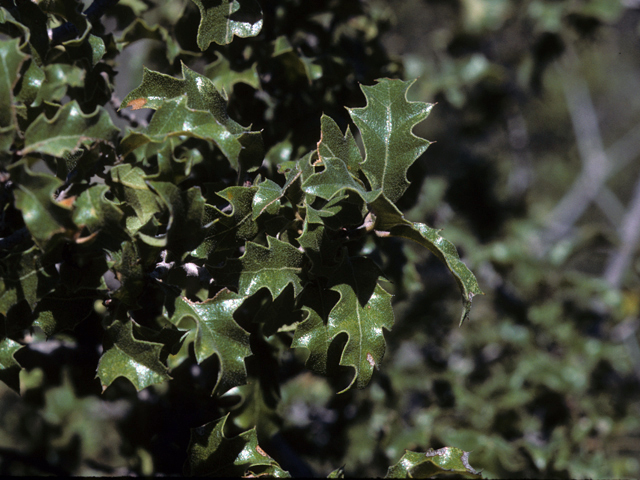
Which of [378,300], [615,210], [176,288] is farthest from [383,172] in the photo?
[615,210]

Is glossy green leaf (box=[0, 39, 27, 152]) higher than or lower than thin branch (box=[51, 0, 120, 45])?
higher

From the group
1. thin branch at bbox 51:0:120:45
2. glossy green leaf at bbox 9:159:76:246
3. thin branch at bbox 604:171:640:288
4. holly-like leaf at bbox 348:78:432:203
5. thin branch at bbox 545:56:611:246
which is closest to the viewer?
glossy green leaf at bbox 9:159:76:246

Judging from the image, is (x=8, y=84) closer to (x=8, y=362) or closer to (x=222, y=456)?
(x=8, y=362)

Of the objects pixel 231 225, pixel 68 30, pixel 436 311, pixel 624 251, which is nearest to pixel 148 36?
pixel 68 30

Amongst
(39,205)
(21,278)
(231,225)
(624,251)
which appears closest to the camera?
(39,205)

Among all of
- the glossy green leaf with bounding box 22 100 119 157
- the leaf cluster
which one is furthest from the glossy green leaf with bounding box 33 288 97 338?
the glossy green leaf with bounding box 22 100 119 157

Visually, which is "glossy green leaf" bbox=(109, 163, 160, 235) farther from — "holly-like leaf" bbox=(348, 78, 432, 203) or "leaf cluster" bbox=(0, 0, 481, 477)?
"holly-like leaf" bbox=(348, 78, 432, 203)

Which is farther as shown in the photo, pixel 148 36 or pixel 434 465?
pixel 148 36
